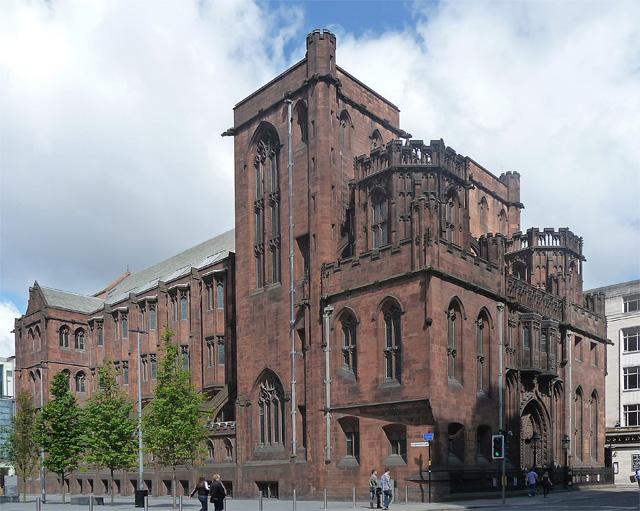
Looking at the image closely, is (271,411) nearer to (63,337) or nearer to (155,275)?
→ (155,275)

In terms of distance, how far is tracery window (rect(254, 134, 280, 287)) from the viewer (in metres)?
45.4

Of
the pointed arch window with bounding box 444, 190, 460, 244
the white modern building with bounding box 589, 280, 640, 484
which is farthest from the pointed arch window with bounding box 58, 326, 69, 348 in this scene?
the white modern building with bounding box 589, 280, 640, 484

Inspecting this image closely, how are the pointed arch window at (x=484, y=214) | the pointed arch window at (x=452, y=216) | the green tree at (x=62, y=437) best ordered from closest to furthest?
1. the pointed arch window at (x=452, y=216)
2. the green tree at (x=62, y=437)
3. the pointed arch window at (x=484, y=214)

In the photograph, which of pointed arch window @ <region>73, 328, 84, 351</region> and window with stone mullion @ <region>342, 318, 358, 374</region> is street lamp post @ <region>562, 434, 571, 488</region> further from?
pointed arch window @ <region>73, 328, 84, 351</region>

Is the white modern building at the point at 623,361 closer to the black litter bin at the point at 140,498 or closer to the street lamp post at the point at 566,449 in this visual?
the street lamp post at the point at 566,449

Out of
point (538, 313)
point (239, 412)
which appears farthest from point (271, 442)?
point (538, 313)

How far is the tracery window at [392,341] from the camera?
36625mm

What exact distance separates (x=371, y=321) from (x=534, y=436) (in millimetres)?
13081

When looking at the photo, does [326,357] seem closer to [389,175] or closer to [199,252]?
[389,175]

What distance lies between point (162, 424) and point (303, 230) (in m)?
13.3

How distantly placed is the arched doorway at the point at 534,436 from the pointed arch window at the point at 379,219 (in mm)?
12181

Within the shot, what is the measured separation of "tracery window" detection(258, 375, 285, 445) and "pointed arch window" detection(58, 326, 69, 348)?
3309 cm

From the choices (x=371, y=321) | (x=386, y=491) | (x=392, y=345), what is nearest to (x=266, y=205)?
(x=371, y=321)

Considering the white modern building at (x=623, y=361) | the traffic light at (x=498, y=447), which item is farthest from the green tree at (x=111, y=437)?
the white modern building at (x=623, y=361)
